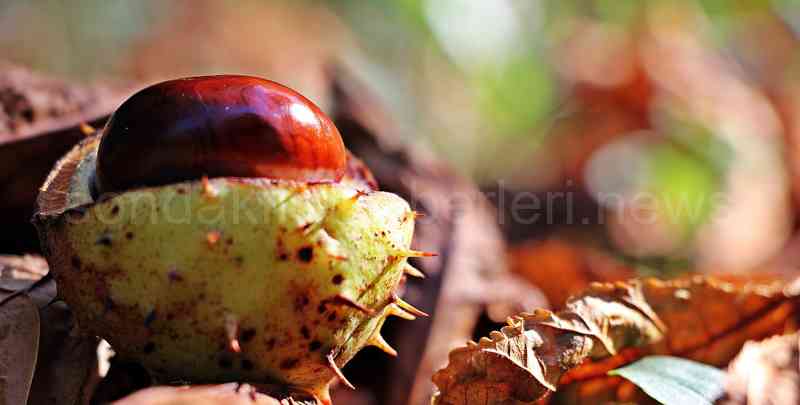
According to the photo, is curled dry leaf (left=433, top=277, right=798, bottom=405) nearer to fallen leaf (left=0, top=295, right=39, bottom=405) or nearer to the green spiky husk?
the green spiky husk

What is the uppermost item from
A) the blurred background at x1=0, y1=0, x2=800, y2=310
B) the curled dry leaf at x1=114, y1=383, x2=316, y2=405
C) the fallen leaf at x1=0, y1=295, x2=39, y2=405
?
the curled dry leaf at x1=114, y1=383, x2=316, y2=405

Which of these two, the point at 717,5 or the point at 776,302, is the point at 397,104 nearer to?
the point at 717,5

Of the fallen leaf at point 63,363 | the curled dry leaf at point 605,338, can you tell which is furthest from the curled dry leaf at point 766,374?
the fallen leaf at point 63,363

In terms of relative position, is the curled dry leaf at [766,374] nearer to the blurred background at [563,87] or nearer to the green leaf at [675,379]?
the green leaf at [675,379]

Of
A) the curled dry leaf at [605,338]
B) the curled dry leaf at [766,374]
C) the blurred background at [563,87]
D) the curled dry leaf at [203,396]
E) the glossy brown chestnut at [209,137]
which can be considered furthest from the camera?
the blurred background at [563,87]

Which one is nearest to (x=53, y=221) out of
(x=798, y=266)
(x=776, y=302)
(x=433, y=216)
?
(x=433, y=216)

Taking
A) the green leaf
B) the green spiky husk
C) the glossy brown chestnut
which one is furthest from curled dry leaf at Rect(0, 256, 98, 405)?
the green leaf
